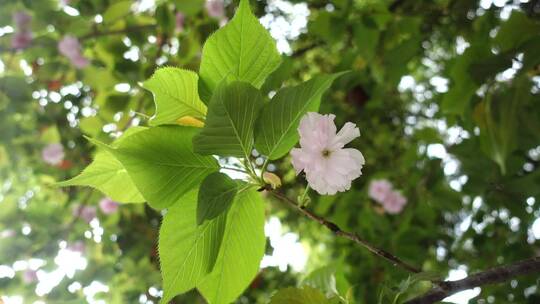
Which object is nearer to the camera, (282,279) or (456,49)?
(456,49)

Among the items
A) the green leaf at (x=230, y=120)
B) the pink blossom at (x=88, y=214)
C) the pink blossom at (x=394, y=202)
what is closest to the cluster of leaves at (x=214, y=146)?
the green leaf at (x=230, y=120)

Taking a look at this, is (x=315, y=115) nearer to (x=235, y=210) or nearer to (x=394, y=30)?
(x=235, y=210)

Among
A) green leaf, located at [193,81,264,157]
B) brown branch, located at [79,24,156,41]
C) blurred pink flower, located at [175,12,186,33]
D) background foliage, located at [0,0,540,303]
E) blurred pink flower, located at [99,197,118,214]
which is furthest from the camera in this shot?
blurred pink flower, located at [99,197,118,214]

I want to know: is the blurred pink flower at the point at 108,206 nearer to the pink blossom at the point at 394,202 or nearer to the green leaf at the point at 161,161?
the pink blossom at the point at 394,202

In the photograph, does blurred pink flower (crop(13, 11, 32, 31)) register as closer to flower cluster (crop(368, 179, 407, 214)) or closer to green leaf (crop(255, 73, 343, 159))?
flower cluster (crop(368, 179, 407, 214))

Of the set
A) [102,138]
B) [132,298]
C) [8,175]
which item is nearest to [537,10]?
[102,138]

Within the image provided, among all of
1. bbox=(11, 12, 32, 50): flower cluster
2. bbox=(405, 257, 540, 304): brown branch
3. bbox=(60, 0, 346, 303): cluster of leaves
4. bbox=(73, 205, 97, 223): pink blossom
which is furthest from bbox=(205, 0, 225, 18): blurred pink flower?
bbox=(405, 257, 540, 304): brown branch
